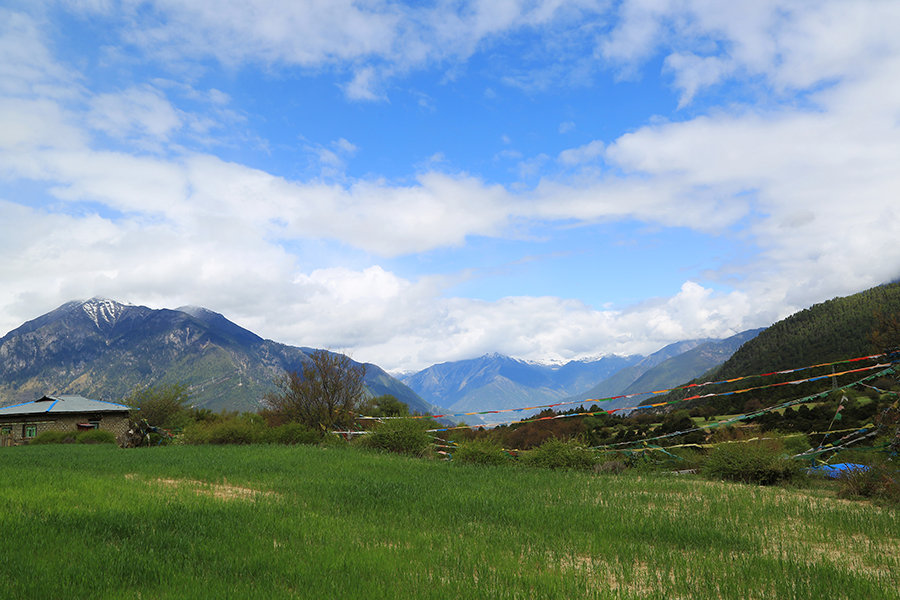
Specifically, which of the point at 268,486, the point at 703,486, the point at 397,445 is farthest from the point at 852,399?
the point at 268,486

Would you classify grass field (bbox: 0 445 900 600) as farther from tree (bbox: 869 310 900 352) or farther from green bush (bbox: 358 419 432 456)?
green bush (bbox: 358 419 432 456)

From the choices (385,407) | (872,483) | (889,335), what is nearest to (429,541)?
(872,483)

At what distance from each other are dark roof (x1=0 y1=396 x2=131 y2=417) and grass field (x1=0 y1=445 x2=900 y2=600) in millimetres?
47712

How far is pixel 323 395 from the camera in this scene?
30047 mm

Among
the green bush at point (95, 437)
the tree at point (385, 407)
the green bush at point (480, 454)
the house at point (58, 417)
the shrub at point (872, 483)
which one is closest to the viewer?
the shrub at point (872, 483)

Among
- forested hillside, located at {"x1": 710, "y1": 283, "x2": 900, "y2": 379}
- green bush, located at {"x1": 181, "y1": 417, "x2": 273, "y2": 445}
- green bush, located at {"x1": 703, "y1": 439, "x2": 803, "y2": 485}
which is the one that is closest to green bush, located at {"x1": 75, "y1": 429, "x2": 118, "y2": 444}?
green bush, located at {"x1": 181, "y1": 417, "x2": 273, "y2": 445}

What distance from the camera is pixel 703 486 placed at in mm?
13367

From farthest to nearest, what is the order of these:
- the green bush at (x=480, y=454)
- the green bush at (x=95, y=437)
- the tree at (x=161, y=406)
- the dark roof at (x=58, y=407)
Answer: the tree at (x=161, y=406)
the dark roof at (x=58, y=407)
the green bush at (x=95, y=437)
the green bush at (x=480, y=454)

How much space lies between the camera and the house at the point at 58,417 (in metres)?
50.3

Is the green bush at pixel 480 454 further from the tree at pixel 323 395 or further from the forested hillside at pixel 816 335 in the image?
the forested hillside at pixel 816 335

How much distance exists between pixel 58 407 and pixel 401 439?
47.0 m

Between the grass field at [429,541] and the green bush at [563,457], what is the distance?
487cm

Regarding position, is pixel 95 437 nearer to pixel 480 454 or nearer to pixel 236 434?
pixel 236 434

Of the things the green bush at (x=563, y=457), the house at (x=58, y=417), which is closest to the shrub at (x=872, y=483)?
the green bush at (x=563, y=457)
